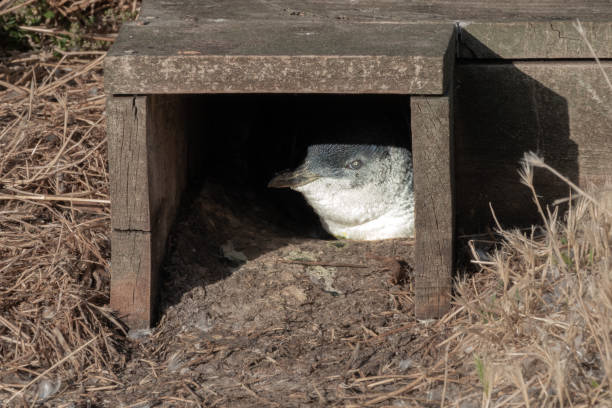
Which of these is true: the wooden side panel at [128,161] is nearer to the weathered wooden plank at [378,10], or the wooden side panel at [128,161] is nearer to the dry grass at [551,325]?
the weathered wooden plank at [378,10]

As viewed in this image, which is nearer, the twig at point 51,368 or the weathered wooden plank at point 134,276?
the twig at point 51,368

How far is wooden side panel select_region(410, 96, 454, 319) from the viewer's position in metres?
2.69

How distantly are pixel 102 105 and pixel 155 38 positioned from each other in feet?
4.02

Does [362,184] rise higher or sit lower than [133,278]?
higher

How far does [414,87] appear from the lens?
2.64 meters

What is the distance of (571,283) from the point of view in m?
2.36

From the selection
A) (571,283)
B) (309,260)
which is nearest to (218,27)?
(309,260)

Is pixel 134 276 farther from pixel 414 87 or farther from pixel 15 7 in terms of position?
pixel 15 7

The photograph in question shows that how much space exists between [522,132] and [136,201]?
1675 mm

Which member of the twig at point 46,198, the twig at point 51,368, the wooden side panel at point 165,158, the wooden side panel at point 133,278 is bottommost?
the twig at point 51,368

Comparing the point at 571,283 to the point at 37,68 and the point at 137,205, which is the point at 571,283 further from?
the point at 37,68

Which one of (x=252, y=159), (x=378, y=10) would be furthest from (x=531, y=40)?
(x=252, y=159)

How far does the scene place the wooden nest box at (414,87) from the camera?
2.64 meters

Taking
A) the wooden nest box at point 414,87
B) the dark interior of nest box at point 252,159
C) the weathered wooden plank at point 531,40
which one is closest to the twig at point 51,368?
the wooden nest box at point 414,87
